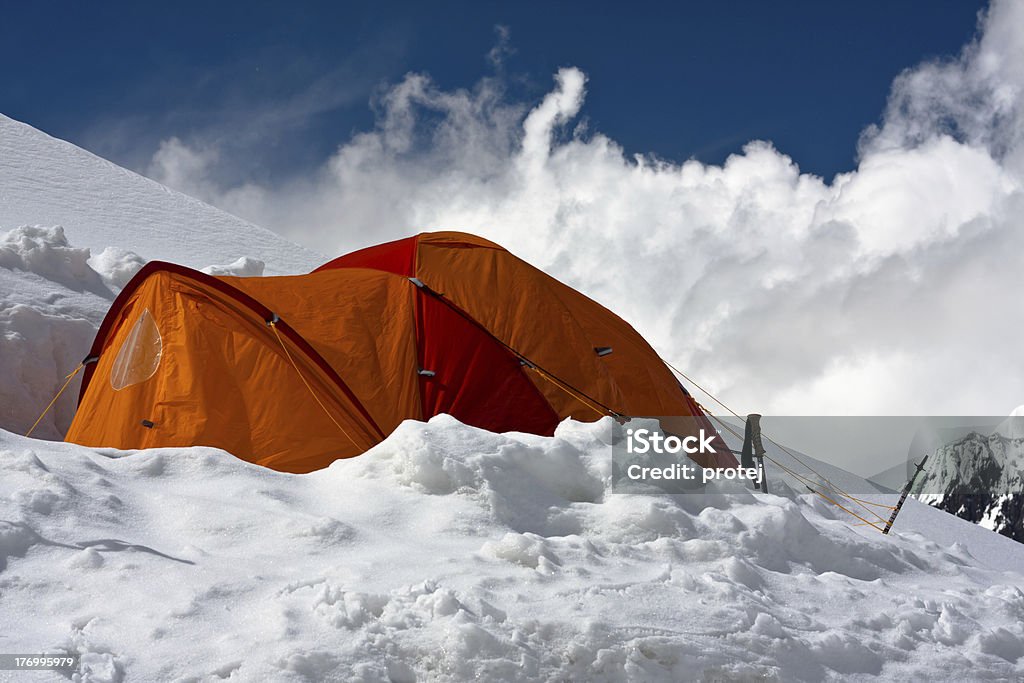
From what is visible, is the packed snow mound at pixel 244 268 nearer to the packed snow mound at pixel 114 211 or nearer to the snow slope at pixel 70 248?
the snow slope at pixel 70 248

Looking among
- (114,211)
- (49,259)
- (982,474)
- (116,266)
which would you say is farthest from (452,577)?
(982,474)

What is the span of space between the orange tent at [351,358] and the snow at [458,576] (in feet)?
6.25

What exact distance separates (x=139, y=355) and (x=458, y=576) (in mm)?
4614

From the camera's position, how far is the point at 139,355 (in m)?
8.23

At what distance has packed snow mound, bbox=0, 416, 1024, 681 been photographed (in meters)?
4.18

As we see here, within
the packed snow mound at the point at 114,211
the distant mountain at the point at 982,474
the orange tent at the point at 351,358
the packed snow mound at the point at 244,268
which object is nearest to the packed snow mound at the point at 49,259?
the packed snow mound at the point at 244,268

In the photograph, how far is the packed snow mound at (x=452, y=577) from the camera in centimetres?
418

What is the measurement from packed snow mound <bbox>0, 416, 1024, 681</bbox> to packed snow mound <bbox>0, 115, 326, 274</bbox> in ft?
39.6

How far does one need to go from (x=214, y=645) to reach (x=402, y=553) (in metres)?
1.22

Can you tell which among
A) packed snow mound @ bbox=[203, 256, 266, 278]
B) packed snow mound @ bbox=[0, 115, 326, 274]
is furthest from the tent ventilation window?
packed snow mound @ bbox=[0, 115, 326, 274]

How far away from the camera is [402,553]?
5.05 metres

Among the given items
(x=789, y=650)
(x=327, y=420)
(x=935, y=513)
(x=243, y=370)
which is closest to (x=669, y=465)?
(x=789, y=650)

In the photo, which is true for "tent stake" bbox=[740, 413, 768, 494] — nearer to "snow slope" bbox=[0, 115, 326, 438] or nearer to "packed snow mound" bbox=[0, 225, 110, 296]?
"snow slope" bbox=[0, 115, 326, 438]

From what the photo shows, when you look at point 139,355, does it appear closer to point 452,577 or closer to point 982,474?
point 452,577
